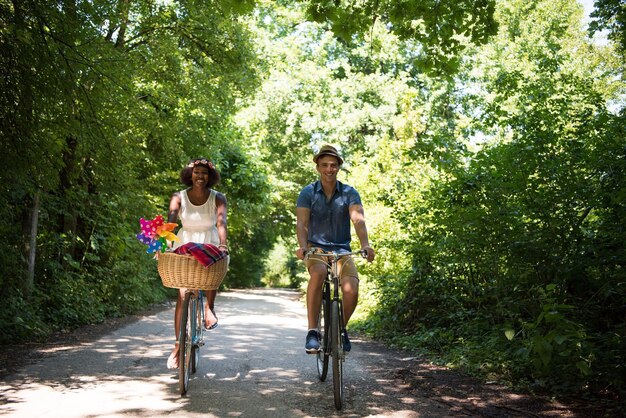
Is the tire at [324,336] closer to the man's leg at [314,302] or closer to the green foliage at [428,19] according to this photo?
the man's leg at [314,302]

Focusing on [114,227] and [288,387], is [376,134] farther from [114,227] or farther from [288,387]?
[288,387]

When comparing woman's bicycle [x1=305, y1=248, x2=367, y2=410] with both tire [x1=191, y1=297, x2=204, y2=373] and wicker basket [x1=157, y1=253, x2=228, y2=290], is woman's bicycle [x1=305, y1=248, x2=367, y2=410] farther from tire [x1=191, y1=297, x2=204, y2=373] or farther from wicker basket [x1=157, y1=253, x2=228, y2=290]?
tire [x1=191, y1=297, x2=204, y2=373]

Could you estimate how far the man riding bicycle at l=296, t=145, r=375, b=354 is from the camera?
5.92m

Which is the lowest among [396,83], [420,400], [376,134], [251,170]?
[420,400]

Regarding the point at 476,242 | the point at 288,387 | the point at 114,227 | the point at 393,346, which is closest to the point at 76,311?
the point at 114,227

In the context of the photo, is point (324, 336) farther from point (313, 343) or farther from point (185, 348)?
point (185, 348)

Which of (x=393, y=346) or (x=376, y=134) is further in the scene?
(x=376, y=134)

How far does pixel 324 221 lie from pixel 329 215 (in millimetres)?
79

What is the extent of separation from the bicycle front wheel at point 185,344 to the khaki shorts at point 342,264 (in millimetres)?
1225

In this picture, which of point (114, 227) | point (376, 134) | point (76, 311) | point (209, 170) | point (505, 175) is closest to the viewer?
point (209, 170)

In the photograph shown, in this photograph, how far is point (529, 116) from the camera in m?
7.23

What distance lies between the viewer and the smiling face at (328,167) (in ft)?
20.1

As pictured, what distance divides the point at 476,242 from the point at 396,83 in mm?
21733

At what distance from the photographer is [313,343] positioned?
229 inches
